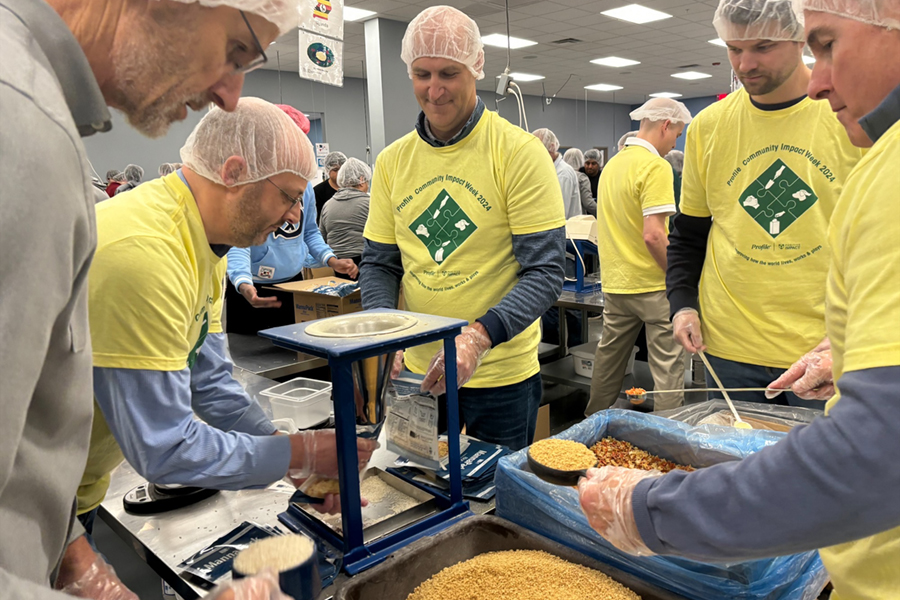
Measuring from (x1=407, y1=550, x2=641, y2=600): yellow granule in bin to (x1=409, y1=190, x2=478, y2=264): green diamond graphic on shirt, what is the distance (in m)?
0.85

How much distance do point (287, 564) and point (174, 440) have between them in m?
0.37

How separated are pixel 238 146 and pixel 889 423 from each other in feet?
3.70

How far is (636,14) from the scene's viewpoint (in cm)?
754

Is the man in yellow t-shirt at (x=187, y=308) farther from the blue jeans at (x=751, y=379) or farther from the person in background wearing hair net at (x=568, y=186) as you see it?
the person in background wearing hair net at (x=568, y=186)

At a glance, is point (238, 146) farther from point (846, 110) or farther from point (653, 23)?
point (653, 23)

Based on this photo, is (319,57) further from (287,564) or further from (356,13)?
(356,13)

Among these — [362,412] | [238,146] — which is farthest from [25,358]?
[238,146]

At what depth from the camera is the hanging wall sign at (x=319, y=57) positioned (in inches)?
110

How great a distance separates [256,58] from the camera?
2.42 ft

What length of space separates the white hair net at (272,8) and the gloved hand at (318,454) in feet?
2.30

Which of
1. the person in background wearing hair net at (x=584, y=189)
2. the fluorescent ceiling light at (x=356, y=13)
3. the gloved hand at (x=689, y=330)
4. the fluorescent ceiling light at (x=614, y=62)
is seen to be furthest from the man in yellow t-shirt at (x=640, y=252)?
the fluorescent ceiling light at (x=614, y=62)

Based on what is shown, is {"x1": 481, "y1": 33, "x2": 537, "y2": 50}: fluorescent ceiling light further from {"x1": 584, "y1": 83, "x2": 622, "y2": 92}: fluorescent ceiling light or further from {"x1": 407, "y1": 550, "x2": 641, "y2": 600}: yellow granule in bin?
{"x1": 407, "y1": 550, "x2": 641, "y2": 600}: yellow granule in bin

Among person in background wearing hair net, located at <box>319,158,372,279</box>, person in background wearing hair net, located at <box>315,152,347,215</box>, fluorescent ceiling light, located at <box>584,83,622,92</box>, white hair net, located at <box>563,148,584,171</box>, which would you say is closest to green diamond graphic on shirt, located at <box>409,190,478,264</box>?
person in background wearing hair net, located at <box>319,158,372,279</box>

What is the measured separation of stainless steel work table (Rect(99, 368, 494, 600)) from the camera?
112cm
